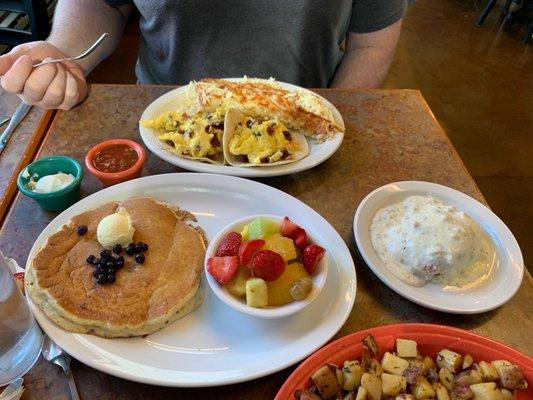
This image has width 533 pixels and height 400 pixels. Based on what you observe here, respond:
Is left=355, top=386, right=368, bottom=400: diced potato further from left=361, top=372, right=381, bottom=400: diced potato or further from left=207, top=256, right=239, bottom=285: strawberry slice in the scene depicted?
left=207, top=256, right=239, bottom=285: strawberry slice

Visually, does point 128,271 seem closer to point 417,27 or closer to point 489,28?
point 417,27

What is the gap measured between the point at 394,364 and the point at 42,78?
1.69 metres

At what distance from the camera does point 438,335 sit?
112 centimetres

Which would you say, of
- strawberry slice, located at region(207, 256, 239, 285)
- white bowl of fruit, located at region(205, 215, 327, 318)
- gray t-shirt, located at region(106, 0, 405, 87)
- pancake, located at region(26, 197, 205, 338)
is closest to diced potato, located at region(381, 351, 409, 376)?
white bowl of fruit, located at region(205, 215, 327, 318)

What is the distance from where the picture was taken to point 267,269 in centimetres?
114

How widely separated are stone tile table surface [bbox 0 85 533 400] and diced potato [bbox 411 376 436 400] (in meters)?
0.28

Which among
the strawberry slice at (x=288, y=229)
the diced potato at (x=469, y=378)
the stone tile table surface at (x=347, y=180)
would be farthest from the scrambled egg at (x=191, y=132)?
the diced potato at (x=469, y=378)

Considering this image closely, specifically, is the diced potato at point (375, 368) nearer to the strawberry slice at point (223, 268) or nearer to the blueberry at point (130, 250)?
the strawberry slice at point (223, 268)

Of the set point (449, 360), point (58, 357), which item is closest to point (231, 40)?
point (58, 357)

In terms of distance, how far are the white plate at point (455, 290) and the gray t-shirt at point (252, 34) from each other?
947 millimetres

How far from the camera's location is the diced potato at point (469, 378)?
1036 millimetres

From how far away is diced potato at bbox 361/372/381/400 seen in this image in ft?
3.28

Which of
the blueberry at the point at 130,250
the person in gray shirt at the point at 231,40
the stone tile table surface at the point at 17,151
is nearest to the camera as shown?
the blueberry at the point at 130,250

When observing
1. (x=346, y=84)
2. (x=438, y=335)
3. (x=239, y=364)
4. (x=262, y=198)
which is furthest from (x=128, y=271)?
(x=346, y=84)
